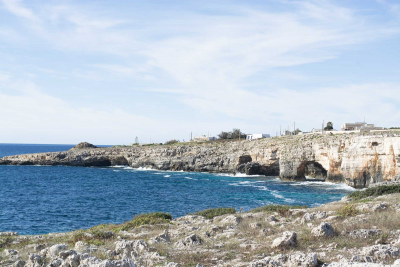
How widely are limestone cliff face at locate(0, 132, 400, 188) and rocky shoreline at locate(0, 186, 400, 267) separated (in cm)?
2935

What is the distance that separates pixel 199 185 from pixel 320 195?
713 inches

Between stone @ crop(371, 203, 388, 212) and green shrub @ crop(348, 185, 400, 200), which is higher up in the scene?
stone @ crop(371, 203, 388, 212)

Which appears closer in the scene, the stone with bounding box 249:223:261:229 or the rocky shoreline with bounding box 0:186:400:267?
the rocky shoreline with bounding box 0:186:400:267

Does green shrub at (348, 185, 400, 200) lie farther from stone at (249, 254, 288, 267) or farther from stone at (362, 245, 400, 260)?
stone at (249, 254, 288, 267)

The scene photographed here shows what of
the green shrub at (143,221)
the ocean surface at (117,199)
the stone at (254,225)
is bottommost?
the ocean surface at (117,199)

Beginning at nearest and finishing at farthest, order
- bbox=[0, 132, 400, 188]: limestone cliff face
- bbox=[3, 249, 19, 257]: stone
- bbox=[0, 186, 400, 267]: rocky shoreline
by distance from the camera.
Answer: bbox=[0, 186, 400, 267]: rocky shoreline → bbox=[3, 249, 19, 257]: stone → bbox=[0, 132, 400, 188]: limestone cliff face

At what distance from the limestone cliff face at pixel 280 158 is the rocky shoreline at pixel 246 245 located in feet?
96.3

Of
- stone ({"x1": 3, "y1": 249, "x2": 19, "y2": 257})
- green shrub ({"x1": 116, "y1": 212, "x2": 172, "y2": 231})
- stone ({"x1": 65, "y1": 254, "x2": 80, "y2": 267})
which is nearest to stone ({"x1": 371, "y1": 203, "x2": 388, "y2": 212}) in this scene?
green shrub ({"x1": 116, "y1": 212, "x2": 172, "y2": 231})

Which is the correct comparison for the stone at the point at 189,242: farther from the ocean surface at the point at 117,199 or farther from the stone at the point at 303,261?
the ocean surface at the point at 117,199

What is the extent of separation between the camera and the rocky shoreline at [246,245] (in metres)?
8.02

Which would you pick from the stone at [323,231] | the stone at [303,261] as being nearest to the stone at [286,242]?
the stone at [323,231]

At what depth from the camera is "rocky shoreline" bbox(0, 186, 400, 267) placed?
8.02 metres

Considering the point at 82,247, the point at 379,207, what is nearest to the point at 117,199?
the point at 82,247

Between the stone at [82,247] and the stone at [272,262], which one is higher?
the stone at [272,262]
